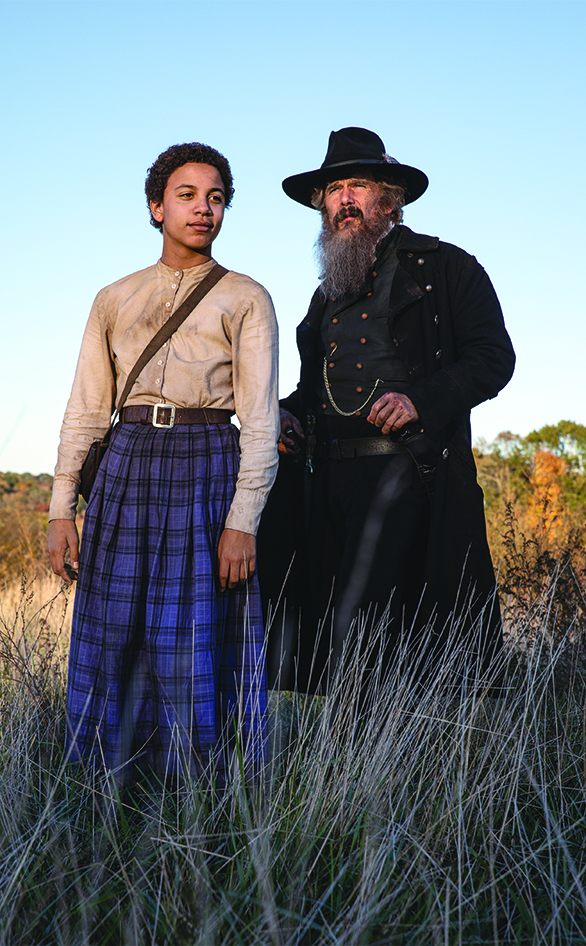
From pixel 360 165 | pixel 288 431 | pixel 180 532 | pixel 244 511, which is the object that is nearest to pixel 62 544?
pixel 180 532

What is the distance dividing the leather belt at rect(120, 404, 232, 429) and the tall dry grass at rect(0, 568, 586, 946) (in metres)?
1.09

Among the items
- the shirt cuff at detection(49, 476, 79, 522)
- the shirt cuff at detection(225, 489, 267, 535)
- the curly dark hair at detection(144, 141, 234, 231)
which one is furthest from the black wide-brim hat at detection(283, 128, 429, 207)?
the shirt cuff at detection(49, 476, 79, 522)

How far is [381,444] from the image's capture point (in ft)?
12.4

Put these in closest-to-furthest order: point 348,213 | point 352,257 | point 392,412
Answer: point 392,412 < point 352,257 < point 348,213

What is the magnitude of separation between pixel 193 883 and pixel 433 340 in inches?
98.0

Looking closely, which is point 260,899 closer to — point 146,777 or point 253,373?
point 146,777

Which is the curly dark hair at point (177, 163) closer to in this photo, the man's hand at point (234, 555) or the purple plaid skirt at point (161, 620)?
the purple plaid skirt at point (161, 620)

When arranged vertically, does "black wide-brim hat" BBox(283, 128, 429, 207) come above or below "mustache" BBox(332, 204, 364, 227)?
above

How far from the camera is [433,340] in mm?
3840

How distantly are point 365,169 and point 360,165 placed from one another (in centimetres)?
6

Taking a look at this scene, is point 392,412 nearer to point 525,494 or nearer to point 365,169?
point 365,169

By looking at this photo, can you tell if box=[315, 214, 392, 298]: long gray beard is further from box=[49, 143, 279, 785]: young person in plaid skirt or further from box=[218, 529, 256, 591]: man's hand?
box=[218, 529, 256, 591]: man's hand

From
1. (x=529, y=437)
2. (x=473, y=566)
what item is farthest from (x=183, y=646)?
(x=529, y=437)

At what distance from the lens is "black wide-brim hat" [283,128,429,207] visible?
4.11 meters
